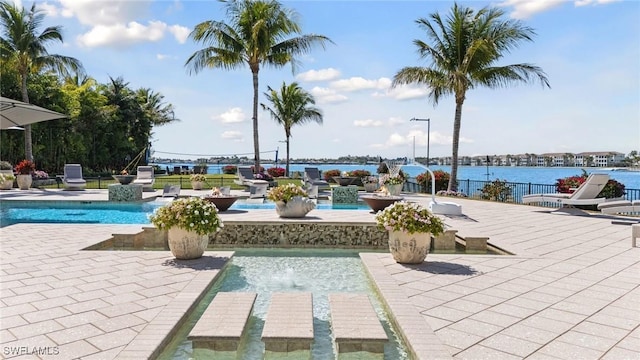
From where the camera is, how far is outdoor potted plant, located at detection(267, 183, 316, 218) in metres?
9.34

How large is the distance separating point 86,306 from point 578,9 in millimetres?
12197

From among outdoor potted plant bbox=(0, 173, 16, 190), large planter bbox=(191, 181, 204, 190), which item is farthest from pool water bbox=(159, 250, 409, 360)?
outdoor potted plant bbox=(0, 173, 16, 190)

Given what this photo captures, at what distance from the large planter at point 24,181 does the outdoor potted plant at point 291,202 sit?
14999 millimetres

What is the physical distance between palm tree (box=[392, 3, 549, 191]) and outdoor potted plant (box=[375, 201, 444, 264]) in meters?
12.8

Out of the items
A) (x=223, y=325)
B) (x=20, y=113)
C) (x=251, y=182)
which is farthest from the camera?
(x=251, y=182)

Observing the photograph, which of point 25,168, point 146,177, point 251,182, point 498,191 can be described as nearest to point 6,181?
point 25,168

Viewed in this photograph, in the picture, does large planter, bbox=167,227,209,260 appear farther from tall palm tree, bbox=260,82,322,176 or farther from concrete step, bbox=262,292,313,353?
tall palm tree, bbox=260,82,322,176

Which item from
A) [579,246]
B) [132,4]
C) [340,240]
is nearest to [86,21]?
[132,4]

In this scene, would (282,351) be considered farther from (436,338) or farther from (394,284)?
(394,284)

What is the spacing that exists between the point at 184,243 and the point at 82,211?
28.4ft

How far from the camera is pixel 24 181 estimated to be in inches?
734

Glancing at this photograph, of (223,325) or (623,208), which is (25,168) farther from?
(623,208)

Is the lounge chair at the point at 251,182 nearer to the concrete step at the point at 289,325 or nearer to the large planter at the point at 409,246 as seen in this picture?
the large planter at the point at 409,246

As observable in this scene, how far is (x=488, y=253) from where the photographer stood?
734cm
